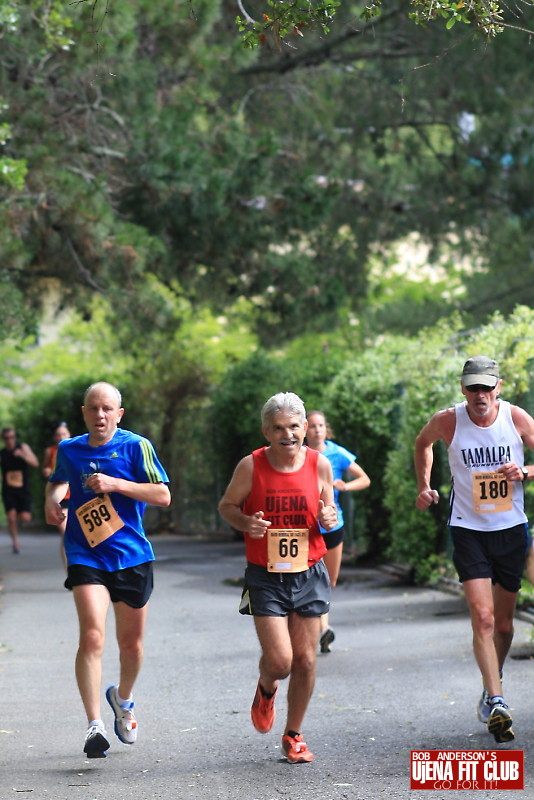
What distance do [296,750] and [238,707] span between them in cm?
186

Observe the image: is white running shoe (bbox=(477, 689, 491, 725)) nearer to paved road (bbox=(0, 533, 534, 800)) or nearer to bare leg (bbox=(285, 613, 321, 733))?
paved road (bbox=(0, 533, 534, 800))

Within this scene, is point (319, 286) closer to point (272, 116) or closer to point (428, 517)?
point (272, 116)

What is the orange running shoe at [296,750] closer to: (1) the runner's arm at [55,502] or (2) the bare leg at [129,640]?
(2) the bare leg at [129,640]

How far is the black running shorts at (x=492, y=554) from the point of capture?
298 inches

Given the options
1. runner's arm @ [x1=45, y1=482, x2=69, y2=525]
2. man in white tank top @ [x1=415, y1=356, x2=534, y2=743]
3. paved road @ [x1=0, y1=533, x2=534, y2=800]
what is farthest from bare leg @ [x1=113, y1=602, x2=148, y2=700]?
man in white tank top @ [x1=415, y1=356, x2=534, y2=743]

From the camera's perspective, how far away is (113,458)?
285 inches

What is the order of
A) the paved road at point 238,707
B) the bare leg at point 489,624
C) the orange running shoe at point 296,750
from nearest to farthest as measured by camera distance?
the paved road at point 238,707
the orange running shoe at point 296,750
the bare leg at point 489,624

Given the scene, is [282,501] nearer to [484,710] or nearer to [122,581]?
[122,581]

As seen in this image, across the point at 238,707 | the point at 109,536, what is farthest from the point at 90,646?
the point at 238,707

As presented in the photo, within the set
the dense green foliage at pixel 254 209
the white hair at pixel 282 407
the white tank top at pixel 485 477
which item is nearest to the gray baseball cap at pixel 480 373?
the white tank top at pixel 485 477

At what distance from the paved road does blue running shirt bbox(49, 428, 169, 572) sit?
3.44ft

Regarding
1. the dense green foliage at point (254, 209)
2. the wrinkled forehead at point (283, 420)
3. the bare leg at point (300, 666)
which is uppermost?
the dense green foliage at point (254, 209)

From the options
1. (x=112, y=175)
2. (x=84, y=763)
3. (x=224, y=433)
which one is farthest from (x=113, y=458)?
(x=224, y=433)

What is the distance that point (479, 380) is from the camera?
7.54 m
